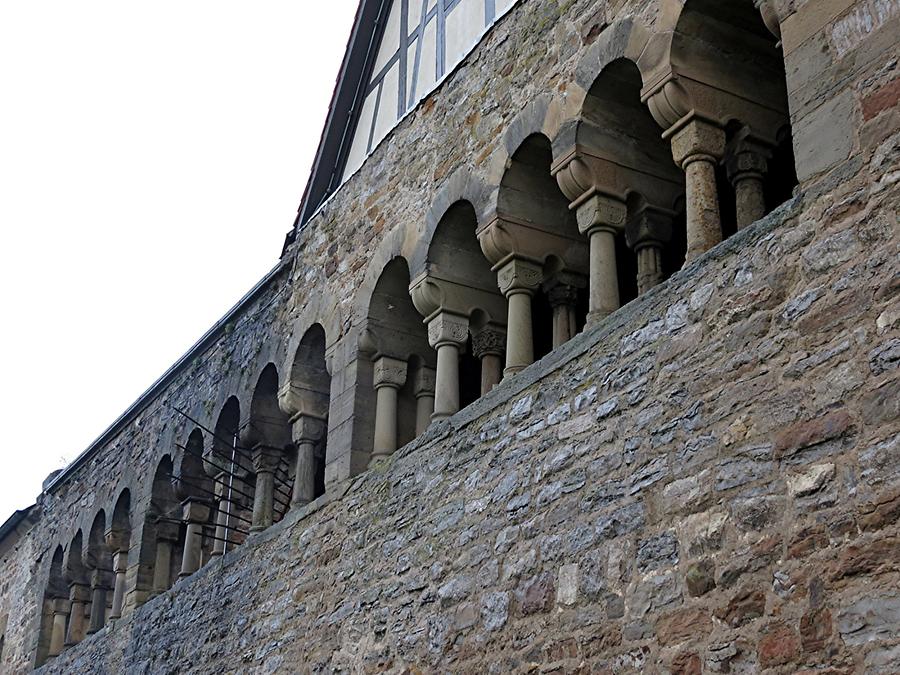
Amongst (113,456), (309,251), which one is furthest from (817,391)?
(113,456)

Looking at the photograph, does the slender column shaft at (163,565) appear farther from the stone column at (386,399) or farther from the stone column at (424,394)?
the stone column at (424,394)

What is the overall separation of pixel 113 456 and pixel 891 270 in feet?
35.5

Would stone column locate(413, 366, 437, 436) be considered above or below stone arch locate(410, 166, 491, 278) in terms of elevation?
below

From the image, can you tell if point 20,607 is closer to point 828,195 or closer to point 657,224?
point 657,224

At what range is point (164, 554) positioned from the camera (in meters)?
12.2

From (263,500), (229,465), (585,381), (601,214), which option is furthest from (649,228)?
(229,465)

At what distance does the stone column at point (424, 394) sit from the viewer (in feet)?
28.5

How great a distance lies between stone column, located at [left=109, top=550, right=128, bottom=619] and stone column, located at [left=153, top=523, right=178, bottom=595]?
572mm

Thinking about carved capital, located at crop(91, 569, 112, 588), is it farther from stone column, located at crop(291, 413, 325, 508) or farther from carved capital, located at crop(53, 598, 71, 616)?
stone column, located at crop(291, 413, 325, 508)

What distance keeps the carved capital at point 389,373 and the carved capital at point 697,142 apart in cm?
318

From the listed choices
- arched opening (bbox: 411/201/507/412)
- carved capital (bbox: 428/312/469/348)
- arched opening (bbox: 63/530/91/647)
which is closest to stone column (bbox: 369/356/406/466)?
arched opening (bbox: 411/201/507/412)

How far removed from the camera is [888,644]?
4.15 metres

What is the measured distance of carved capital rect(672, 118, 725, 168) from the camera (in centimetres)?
621

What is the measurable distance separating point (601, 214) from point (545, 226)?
84 cm
